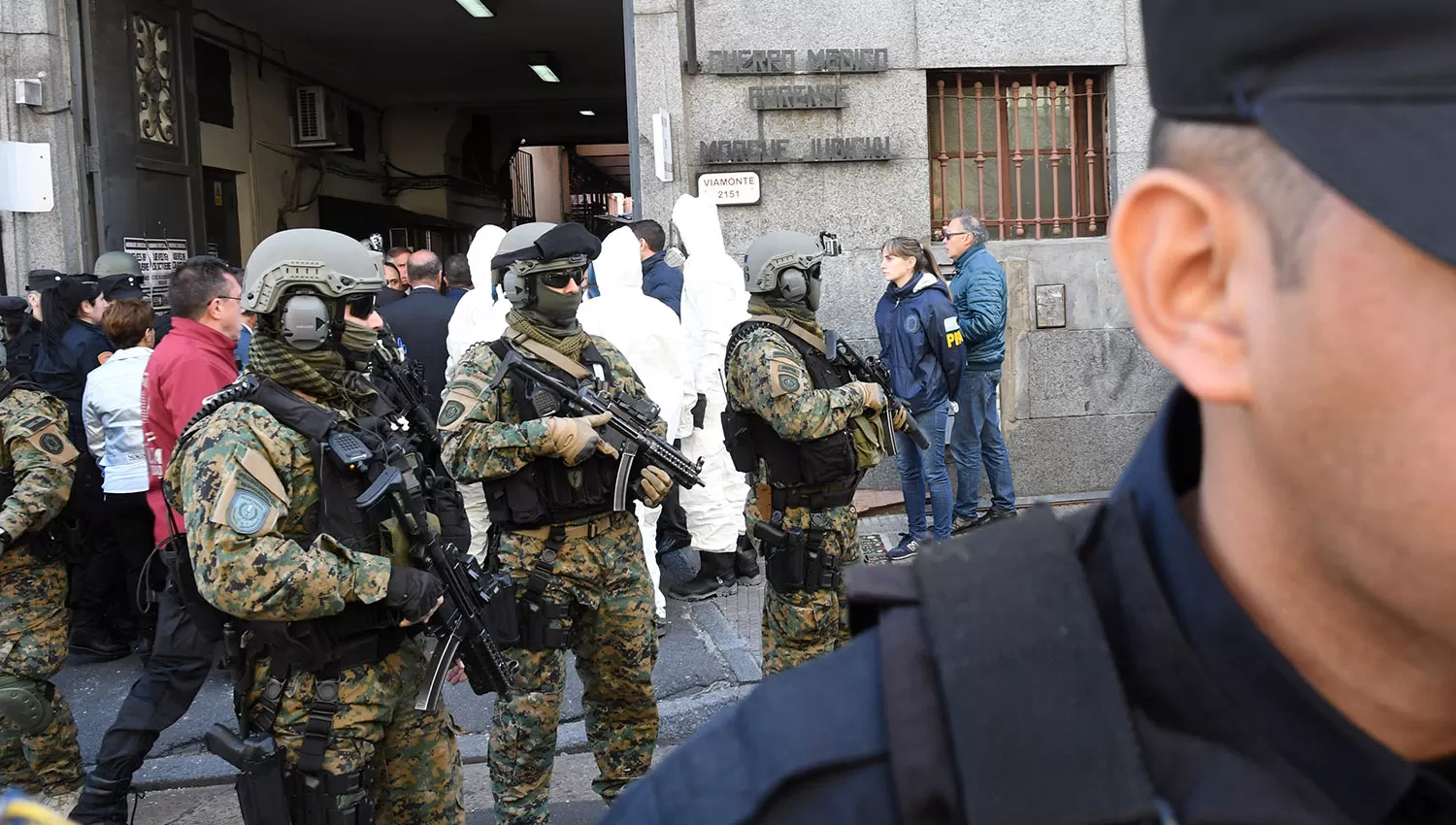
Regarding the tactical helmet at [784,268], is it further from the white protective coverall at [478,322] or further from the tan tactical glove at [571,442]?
the white protective coverall at [478,322]

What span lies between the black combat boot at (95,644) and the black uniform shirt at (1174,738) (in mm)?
6376

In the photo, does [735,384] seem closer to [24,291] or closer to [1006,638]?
[1006,638]

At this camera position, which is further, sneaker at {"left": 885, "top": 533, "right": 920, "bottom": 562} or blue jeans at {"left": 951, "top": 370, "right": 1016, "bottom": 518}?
blue jeans at {"left": 951, "top": 370, "right": 1016, "bottom": 518}

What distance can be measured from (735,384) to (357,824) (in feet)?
7.57

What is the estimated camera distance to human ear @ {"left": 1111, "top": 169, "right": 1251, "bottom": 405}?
71cm

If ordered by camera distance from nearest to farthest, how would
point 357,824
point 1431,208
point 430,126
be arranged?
point 1431,208, point 357,824, point 430,126

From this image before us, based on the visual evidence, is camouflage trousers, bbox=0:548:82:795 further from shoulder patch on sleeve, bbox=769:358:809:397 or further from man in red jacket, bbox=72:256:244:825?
shoulder patch on sleeve, bbox=769:358:809:397

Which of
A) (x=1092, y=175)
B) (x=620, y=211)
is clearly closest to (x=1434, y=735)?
(x=1092, y=175)

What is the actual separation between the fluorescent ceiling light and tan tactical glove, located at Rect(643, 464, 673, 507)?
8844mm

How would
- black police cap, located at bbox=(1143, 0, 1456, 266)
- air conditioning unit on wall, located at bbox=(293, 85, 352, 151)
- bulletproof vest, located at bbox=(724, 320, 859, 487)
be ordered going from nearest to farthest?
black police cap, located at bbox=(1143, 0, 1456, 266) → bulletproof vest, located at bbox=(724, 320, 859, 487) → air conditioning unit on wall, located at bbox=(293, 85, 352, 151)

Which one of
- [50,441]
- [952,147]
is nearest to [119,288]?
[50,441]

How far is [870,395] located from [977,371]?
9.25ft

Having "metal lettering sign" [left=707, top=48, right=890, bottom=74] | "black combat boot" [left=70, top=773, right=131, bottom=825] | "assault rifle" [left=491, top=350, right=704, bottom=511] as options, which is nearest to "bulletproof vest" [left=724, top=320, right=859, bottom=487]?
"assault rifle" [left=491, top=350, right=704, bottom=511]

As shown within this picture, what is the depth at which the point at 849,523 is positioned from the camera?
496 centimetres
